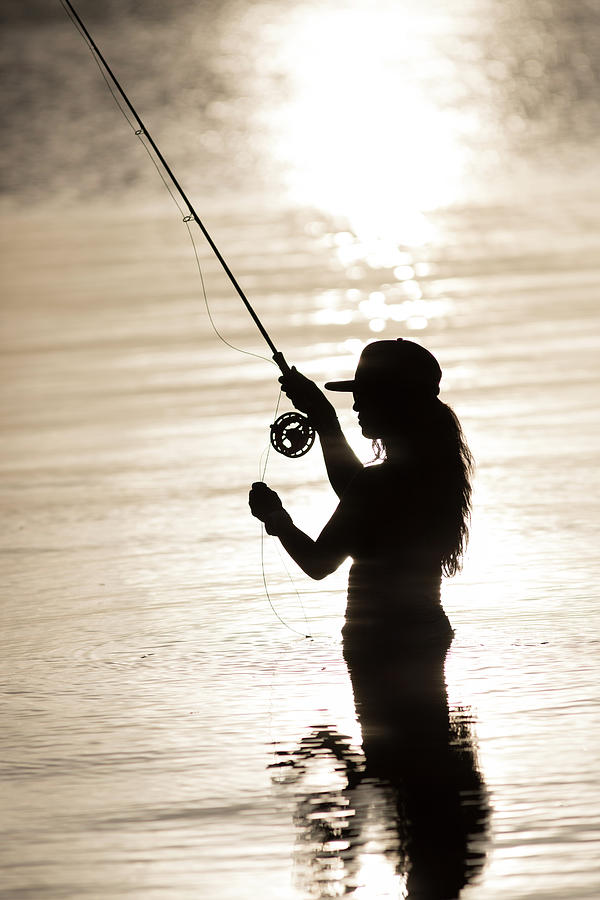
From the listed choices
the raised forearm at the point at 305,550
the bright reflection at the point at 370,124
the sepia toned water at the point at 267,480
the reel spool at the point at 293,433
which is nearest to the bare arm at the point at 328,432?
the reel spool at the point at 293,433

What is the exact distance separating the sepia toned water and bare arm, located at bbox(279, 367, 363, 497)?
79cm

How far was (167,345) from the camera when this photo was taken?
1297 cm

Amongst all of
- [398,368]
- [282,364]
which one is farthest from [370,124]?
[398,368]

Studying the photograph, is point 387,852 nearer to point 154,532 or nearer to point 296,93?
point 154,532

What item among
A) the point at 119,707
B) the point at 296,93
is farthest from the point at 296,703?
the point at 296,93

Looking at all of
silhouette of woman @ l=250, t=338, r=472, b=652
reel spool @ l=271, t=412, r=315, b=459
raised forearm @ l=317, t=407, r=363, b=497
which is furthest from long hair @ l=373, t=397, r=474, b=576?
reel spool @ l=271, t=412, r=315, b=459

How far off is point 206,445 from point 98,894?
19.7 ft

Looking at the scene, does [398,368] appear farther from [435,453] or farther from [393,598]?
[393,598]

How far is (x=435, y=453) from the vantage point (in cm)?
484

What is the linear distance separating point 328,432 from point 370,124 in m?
20.3

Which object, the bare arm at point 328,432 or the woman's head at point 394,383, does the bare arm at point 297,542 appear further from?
the woman's head at point 394,383

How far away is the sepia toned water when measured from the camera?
4645 millimetres

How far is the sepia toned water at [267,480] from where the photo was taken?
15.2ft

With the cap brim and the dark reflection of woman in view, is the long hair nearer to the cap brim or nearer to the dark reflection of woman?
the dark reflection of woman
